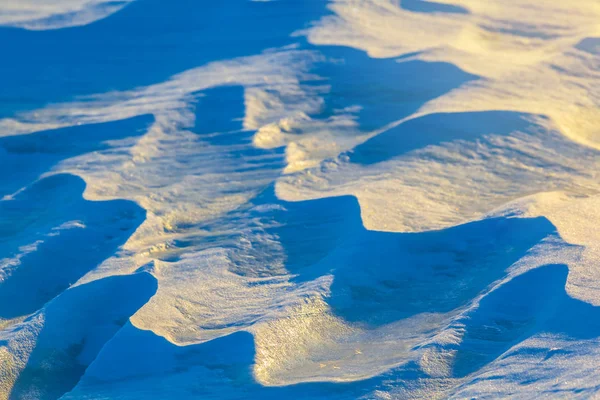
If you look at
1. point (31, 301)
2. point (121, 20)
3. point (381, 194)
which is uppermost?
point (121, 20)

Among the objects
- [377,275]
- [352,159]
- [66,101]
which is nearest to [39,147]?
[66,101]

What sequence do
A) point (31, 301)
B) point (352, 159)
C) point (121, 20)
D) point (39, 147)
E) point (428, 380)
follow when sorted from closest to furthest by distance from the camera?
point (428, 380), point (31, 301), point (352, 159), point (39, 147), point (121, 20)

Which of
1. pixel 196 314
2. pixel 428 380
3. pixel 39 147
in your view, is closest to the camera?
pixel 428 380

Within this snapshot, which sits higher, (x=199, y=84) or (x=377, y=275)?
(x=199, y=84)

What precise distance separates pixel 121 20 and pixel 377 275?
2.52 meters

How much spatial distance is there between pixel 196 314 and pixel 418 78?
1.82m

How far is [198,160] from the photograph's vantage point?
2797mm

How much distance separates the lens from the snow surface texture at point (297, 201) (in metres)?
1.71

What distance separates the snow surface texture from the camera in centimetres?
171

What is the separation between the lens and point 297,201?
239 centimetres

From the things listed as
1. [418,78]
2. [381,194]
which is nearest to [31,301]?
[381,194]

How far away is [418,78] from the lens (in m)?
3.29

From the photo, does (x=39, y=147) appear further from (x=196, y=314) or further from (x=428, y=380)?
(x=428, y=380)

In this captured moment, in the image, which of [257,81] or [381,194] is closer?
[381,194]
